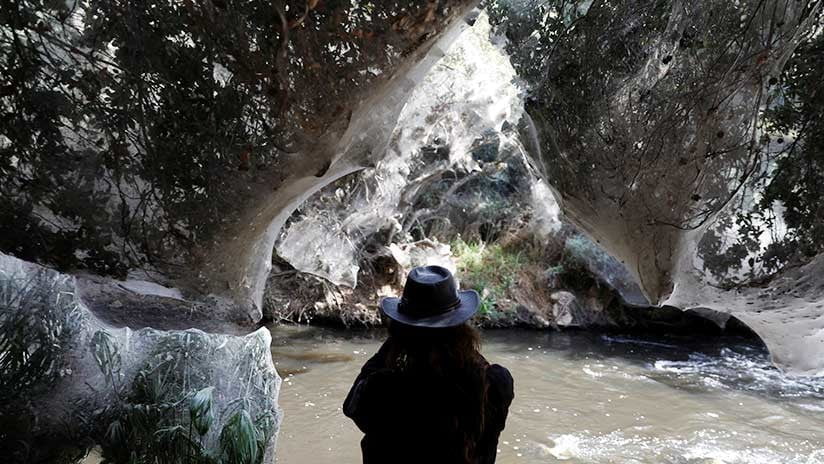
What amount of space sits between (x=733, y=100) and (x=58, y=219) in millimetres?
3262

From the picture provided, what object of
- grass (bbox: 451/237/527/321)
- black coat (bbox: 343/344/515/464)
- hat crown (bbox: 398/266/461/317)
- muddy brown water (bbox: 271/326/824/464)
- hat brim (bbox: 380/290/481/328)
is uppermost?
grass (bbox: 451/237/527/321)

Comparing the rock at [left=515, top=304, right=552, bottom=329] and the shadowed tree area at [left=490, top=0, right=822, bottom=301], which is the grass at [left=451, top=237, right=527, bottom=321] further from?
the shadowed tree area at [left=490, top=0, right=822, bottom=301]

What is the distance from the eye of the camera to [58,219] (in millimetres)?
2443

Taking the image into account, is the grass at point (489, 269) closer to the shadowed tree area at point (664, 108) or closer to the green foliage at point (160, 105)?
the shadowed tree area at point (664, 108)

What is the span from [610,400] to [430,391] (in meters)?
6.09

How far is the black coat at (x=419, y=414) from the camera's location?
1533 mm

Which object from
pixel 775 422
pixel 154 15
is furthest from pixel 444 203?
pixel 154 15

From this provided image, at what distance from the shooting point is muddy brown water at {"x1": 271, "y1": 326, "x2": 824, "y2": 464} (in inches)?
217

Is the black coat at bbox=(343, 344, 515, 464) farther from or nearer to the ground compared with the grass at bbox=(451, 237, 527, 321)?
nearer to the ground

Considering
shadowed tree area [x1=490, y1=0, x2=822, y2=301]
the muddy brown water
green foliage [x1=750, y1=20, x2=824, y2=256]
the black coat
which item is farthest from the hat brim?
the muddy brown water

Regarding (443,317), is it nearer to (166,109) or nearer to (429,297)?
(429,297)

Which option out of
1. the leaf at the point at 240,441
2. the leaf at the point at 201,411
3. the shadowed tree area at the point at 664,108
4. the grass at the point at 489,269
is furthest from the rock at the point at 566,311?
the leaf at the point at 201,411

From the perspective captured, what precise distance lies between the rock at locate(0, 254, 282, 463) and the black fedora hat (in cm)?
178

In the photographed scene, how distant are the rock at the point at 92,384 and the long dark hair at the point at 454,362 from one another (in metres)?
1.78
